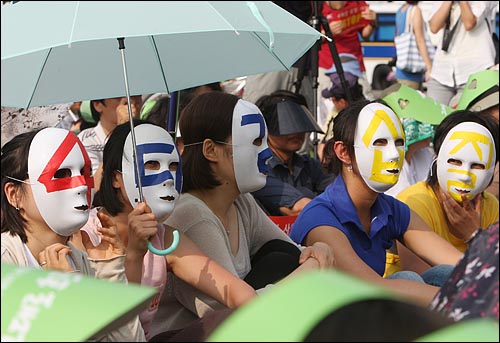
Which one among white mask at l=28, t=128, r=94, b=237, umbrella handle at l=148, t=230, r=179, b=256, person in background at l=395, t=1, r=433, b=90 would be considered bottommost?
person in background at l=395, t=1, r=433, b=90

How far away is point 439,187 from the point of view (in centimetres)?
495

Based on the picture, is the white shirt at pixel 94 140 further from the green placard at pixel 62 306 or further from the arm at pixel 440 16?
the arm at pixel 440 16

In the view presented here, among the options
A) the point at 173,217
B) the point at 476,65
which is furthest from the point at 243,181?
the point at 476,65

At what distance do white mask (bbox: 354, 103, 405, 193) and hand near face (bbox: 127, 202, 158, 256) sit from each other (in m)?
1.34

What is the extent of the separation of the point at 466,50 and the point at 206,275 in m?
5.20

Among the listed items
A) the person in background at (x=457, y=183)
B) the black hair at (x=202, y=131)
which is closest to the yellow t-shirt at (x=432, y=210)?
the person in background at (x=457, y=183)

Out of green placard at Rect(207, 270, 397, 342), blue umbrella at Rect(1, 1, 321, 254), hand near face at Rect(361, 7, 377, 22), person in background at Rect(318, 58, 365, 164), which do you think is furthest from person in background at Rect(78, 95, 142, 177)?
green placard at Rect(207, 270, 397, 342)

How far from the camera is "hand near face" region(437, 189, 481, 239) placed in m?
4.82

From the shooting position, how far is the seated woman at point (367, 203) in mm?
4367

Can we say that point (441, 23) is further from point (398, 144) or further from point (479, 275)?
point (479, 275)

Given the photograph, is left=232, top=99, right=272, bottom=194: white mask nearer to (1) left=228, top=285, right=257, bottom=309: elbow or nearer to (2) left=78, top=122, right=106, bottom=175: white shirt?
(1) left=228, top=285, right=257, bottom=309: elbow

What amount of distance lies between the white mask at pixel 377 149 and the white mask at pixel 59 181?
4.86 ft

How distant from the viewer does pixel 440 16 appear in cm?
820

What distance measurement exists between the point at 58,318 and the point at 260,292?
1.88 meters
